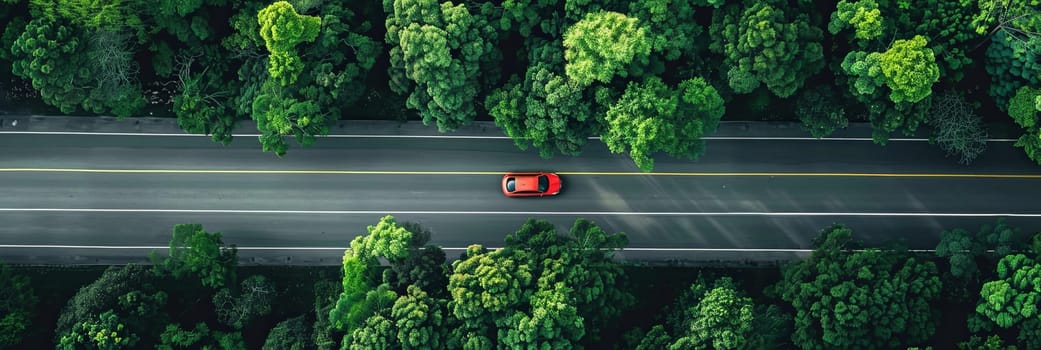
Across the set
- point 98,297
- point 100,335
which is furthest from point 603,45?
point 100,335

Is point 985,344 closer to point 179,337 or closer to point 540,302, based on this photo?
point 540,302

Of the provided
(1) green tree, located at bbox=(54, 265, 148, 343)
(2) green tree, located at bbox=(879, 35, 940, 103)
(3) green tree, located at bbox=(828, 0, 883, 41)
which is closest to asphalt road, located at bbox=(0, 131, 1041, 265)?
(1) green tree, located at bbox=(54, 265, 148, 343)

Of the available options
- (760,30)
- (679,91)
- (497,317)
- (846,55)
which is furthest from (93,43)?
(846,55)

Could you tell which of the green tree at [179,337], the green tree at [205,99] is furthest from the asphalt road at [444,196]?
the green tree at [179,337]

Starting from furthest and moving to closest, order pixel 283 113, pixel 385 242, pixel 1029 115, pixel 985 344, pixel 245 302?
pixel 245 302 → pixel 385 242 → pixel 283 113 → pixel 1029 115 → pixel 985 344

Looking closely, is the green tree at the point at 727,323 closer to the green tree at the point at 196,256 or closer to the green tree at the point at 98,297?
the green tree at the point at 196,256

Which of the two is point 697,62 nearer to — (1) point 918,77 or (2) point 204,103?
(1) point 918,77
